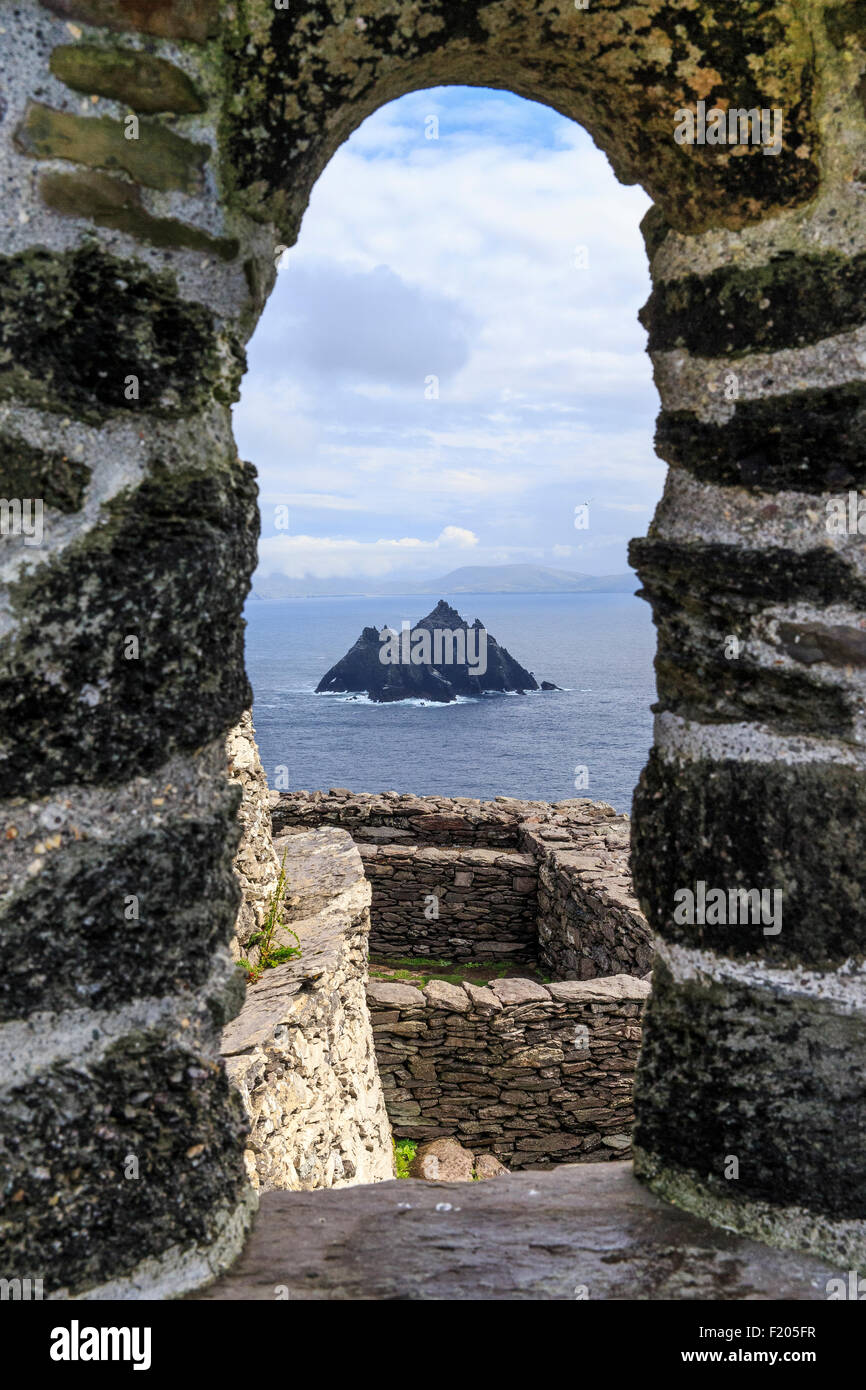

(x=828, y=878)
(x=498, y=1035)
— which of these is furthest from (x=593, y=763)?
(x=828, y=878)

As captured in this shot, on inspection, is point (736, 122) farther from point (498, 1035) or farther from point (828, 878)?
point (498, 1035)

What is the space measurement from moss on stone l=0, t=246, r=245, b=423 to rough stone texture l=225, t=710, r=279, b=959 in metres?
4.26

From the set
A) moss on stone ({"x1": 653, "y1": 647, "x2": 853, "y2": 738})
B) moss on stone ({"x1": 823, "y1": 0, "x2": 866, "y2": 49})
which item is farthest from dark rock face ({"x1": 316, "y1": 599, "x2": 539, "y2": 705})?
moss on stone ({"x1": 823, "y1": 0, "x2": 866, "y2": 49})

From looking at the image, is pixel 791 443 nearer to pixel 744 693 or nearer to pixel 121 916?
pixel 744 693

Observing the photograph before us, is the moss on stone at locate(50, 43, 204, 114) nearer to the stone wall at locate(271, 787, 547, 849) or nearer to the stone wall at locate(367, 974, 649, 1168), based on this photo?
the stone wall at locate(367, 974, 649, 1168)

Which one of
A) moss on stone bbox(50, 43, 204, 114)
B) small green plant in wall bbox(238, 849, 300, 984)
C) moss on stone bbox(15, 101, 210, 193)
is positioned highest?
moss on stone bbox(50, 43, 204, 114)

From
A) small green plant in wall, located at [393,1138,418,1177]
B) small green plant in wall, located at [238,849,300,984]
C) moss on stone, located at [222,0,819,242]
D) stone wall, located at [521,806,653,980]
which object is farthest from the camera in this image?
stone wall, located at [521,806,653,980]

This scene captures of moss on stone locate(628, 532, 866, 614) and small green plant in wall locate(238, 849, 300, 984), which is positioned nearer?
moss on stone locate(628, 532, 866, 614)

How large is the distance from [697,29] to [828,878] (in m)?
1.60

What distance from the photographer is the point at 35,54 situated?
4.66 feet

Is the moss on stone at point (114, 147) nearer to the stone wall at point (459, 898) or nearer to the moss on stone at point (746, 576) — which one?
the moss on stone at point (746, 576)

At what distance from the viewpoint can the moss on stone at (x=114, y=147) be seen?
143cm

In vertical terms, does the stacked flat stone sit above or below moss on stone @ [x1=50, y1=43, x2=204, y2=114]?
below

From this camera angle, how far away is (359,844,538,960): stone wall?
11773 mm
